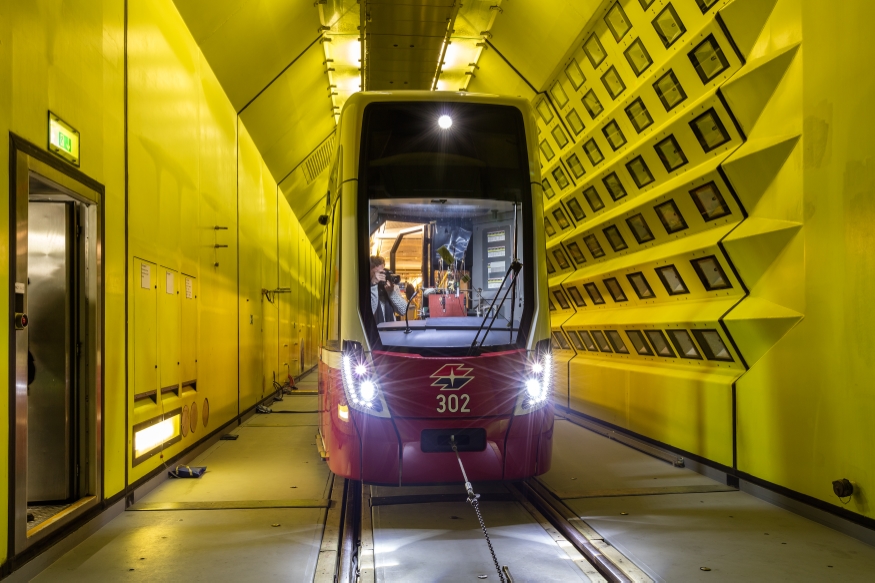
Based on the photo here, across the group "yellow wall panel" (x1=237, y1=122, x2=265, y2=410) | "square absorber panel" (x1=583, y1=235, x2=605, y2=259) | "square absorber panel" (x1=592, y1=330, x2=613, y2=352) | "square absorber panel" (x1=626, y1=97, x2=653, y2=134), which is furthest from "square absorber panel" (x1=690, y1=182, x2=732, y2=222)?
"yellow wall panel" (x1=237, y1=122, x2=265, y2=410)

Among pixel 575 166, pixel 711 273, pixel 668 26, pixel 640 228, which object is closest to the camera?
pixel 668 26

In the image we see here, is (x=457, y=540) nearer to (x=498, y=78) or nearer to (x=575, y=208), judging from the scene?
(x=575, y=208)

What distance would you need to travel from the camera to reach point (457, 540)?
16.2ft

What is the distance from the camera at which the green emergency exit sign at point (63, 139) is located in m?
4.47

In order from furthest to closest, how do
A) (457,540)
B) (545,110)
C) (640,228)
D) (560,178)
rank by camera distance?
1. (560,178)
2. (545,110)
3. (640,228)
4. (457,540)

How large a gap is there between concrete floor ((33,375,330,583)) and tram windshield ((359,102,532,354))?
1669mm

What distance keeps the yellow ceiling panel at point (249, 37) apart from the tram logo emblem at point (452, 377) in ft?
15.9

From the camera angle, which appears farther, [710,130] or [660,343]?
[660,343]

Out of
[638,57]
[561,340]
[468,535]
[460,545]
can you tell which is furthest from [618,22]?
[561,340]

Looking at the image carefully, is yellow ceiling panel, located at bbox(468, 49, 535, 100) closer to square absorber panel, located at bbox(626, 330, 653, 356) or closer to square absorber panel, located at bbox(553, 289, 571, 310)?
square absorber panel, located at bbox(553, 289, 571, 310)

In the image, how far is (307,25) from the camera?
9.45 metres

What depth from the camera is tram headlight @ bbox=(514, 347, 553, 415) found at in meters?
5.50

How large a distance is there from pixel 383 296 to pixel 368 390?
866mm

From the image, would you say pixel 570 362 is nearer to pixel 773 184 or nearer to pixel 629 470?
pixel 629 470
